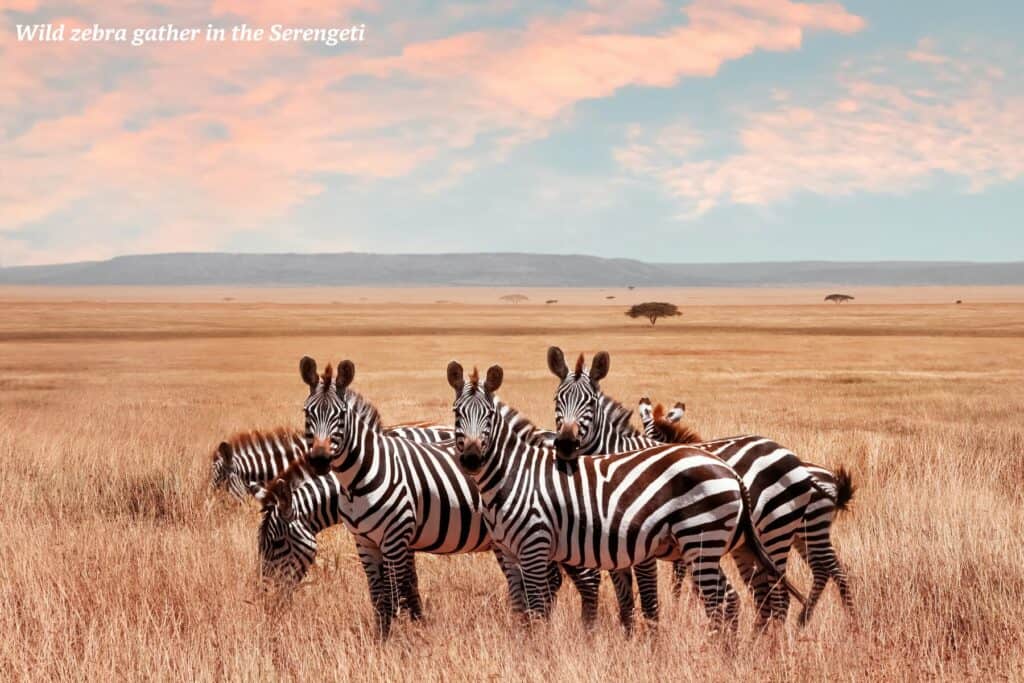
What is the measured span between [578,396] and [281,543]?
2.82 m

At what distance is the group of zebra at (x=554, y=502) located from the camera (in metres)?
6.88

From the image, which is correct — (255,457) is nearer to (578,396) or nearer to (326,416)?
(578,396)

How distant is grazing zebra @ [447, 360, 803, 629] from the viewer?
6824 mm

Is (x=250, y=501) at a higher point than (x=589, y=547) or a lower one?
lower

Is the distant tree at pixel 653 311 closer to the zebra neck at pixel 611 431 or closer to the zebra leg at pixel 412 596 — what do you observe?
the zebra neck at pixel 611 431

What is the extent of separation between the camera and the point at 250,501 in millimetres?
12453

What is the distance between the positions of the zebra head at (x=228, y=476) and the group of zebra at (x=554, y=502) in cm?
418

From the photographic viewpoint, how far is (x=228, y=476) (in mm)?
12555

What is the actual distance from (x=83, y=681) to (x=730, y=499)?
469cm

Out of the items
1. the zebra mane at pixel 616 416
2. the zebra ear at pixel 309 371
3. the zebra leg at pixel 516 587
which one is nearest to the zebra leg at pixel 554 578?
the zebra leg at pixel 516 587

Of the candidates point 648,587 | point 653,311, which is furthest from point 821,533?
point 653,311

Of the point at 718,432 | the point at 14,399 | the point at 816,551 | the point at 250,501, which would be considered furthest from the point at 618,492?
the point at 14,399

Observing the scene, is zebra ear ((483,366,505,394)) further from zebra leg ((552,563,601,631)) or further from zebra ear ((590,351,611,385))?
zebra leg ((552,563,601,631))

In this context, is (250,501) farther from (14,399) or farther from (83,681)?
(14,399)
